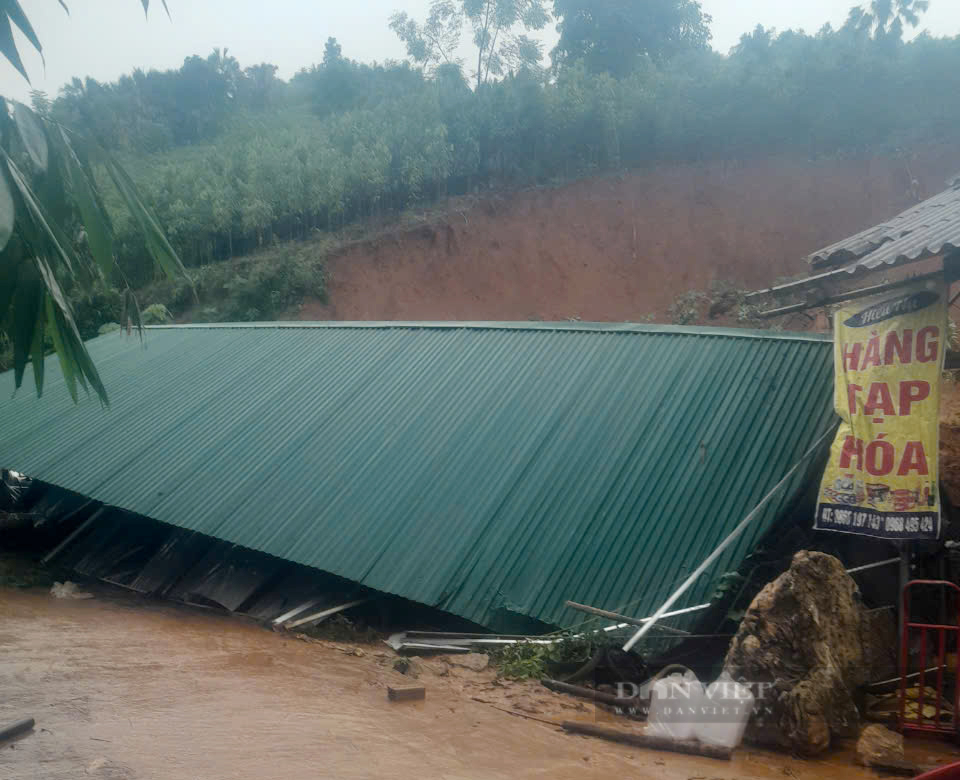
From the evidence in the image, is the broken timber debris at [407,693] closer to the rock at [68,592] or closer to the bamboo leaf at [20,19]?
the bamboo leaf at [20,19]

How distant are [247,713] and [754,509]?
414 cm

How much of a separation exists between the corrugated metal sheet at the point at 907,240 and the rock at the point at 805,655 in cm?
235

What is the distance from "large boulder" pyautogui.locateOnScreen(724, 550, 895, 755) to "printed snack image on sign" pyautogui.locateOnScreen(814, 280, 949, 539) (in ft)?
2.10

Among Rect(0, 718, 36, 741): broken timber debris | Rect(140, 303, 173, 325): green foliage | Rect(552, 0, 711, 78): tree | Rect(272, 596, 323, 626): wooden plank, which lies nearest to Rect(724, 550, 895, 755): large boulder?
Rect(0, 718, 36, 741): broken timber debris

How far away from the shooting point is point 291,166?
107 feet

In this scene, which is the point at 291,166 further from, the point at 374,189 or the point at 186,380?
the point at 186,380

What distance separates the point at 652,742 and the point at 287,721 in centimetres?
233

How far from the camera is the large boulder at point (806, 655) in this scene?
5.22m

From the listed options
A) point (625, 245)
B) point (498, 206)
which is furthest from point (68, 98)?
point (625, 245)

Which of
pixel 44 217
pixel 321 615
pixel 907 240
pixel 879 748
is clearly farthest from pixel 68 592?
pixel 907 240

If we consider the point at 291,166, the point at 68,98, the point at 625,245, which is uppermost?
the point at 68,98

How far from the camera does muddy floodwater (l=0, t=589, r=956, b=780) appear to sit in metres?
4.91

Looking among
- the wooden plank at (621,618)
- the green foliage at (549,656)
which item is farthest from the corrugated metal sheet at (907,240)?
the green foliage at (549,656)

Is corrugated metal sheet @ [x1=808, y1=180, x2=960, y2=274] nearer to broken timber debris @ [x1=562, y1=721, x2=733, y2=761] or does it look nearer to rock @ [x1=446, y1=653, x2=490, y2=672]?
broken timber debris @ [x1=562, y1=721, x2=733, y2=761]
